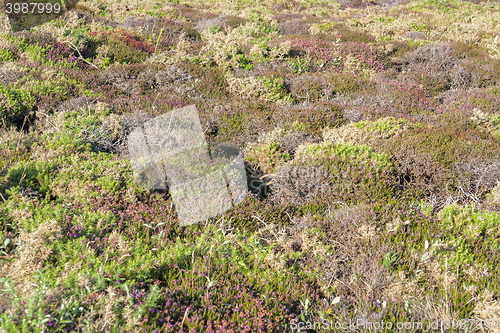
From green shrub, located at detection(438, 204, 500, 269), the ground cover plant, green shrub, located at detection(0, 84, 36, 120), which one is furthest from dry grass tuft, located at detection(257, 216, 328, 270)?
green shrub, located at detection(0, 84, 36, 120)

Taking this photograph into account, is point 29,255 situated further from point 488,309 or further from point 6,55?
point 6,55

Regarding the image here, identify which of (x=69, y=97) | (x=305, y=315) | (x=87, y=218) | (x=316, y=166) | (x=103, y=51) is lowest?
(x=305, y=315)

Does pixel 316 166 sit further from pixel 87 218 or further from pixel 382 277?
pixel 87 218

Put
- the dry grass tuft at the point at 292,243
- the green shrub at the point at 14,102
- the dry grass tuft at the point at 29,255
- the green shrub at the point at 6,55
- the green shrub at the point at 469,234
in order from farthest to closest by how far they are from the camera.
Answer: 1. the green shrub at the point at 6,55
2. the green shrub at the point at 14,102
3. the dry grass tuft at the point at 292,243
4. the green shrub at the point at 469,234
5. the dry grass tuft at the point at 29,255

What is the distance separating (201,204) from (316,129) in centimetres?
308

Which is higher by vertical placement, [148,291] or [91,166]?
[91,166]

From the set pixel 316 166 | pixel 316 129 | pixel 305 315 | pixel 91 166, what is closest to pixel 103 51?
pixel 91 166

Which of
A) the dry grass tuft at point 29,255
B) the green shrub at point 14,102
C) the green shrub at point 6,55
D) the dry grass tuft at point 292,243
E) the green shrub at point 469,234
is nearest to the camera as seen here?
the dry grass tuft at point 29,255

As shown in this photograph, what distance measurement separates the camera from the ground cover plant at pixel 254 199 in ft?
8.45

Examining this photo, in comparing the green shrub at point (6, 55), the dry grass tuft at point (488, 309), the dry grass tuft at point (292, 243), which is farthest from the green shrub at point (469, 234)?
the green shrub at point (6, 55)

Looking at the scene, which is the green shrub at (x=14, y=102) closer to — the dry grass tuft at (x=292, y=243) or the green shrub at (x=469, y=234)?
the dry grass tuft at (x=292, y=243)

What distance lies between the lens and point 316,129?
5.91 m

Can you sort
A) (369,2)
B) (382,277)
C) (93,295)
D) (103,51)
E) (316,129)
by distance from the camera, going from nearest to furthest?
(93,295), (382,277), (316,129), (103,51), (369,2)

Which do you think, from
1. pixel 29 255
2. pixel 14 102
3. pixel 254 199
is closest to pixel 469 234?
pixel 254 199
